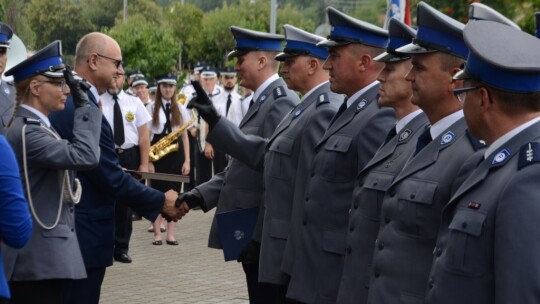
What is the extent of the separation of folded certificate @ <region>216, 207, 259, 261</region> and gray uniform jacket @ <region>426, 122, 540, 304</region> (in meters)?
3.25

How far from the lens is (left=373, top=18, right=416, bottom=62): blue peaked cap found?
5.34 metres

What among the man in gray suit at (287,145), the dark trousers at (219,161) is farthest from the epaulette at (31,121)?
the dark trousers at (219,161)

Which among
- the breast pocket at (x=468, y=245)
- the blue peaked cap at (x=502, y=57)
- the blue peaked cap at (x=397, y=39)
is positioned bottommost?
the breast pocket at (x=468, y=245)

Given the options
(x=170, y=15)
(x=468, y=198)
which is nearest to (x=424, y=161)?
(x=468, y=198)

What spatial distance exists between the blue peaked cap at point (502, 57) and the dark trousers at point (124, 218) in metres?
8.30

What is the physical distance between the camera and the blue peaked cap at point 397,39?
534 centimetres

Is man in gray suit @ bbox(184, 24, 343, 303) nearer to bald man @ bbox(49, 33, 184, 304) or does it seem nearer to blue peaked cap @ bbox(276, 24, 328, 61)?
blue peaked cap @ bbox(276, 24, 328, 61)

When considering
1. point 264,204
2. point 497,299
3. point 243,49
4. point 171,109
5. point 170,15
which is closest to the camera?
point 497,299

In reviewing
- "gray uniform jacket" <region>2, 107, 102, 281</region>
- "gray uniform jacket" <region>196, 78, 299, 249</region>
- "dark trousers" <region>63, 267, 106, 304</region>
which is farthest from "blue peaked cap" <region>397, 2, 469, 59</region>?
"dark trousers" <region>63, 267, 106, 304</region>

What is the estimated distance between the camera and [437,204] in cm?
446

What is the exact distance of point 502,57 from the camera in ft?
12.5

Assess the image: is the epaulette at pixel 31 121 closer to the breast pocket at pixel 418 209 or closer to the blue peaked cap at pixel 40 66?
the blue peaked cap at pixel 40 66

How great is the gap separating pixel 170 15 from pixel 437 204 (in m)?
43.3

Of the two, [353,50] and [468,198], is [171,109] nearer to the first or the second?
[353,50]
